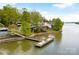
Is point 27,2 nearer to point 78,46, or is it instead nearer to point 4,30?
point 4,30

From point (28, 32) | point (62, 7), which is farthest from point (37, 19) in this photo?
point (62, 7)

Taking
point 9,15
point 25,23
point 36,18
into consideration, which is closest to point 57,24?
point 36,18

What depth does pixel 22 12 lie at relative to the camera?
2.34 m

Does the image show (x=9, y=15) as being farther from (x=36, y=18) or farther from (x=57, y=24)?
(x=57, y=24)

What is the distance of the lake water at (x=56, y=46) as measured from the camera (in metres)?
2.23

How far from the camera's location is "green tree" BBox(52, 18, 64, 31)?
2.34 m

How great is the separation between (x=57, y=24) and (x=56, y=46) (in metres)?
0.29

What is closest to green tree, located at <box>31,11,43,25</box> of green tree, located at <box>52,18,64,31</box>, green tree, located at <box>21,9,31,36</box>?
green tree, located at <box>21,9,31,36</box>

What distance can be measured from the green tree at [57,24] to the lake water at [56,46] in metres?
0.06

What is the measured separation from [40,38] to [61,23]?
331 mm

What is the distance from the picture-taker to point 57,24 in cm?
238

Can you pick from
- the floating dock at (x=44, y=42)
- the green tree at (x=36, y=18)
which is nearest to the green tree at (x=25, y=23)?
the green tree at (x=36, y=18)

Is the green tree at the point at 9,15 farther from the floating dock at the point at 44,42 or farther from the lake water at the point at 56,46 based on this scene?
the floating dock at the point at 44,42
